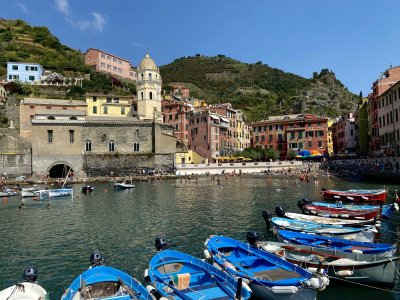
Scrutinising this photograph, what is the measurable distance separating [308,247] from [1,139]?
65474mm

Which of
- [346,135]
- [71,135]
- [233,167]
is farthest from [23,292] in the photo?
[346,135]

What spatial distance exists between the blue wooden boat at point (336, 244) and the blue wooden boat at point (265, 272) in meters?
3.09

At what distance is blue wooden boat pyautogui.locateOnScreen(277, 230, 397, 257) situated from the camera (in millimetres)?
13961

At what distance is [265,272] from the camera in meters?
12.9

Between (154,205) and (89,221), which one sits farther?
(154,205)

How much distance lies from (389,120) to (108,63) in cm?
8661

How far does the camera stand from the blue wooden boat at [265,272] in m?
10.9

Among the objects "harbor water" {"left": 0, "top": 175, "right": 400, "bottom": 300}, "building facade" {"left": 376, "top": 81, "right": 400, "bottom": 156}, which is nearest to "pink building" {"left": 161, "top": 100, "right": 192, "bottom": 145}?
"building facade" {"left": 376, "top": 81, "right": 400, "bottom": 156}

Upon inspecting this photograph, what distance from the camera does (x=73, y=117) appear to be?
7138cm

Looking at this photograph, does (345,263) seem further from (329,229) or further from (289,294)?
(329,229)

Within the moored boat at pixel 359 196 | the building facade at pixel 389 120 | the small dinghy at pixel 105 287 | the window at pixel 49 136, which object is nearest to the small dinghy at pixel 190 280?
the small dinghy at pixel 105 287

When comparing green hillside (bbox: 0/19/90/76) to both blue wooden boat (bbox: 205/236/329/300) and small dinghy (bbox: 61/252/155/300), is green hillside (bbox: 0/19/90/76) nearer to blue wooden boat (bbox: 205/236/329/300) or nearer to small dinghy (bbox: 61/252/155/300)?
blue wooden boat (bbox: 205/236/329/300)

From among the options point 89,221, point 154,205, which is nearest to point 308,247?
point 89,221

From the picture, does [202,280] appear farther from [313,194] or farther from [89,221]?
Answer: [313,194]
